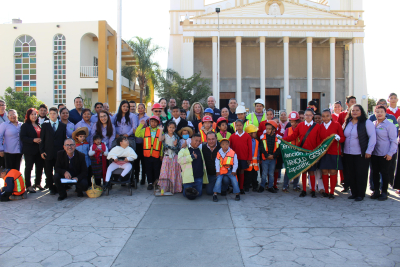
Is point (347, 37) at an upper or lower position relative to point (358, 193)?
upper

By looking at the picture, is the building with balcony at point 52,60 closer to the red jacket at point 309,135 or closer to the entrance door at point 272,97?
the entrance door at point 272,97

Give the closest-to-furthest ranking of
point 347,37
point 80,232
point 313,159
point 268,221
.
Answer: point 80,232, point 268,221, point 313,159, point 347,37

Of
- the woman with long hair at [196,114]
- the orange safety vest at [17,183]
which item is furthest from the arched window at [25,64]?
the woman with long hair at [196,114]

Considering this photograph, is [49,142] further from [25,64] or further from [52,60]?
[25,64]

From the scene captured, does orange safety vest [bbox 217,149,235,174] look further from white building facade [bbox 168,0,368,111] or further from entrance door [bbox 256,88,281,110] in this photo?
entrance door [bbox 256,88,281,110]

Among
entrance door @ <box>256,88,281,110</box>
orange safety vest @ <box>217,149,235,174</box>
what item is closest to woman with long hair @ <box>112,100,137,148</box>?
orange safety vest @ <box>217,149,235,174</box>

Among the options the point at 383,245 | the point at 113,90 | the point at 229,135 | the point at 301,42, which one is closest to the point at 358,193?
the point at 383,245

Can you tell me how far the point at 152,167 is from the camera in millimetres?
7691

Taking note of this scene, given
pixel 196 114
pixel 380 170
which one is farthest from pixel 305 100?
pixel 380 170

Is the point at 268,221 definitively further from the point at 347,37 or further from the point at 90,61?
the point at 347,37

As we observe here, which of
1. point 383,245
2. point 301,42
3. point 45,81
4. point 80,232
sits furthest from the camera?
point 301,42

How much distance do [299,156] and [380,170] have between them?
1683mm

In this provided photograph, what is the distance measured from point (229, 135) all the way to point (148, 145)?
1969mm

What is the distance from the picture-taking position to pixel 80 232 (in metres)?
4.78
